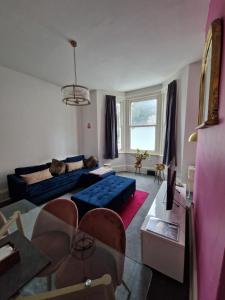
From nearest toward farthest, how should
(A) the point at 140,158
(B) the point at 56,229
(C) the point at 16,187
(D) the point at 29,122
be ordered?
(B) the point at 56,229
(C) the point at 16,187
(D) the point at 29,122
(A) the point at 140,158

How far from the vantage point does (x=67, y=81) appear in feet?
12.8

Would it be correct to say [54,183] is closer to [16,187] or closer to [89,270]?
[16,187]

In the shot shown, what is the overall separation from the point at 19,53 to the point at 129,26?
77.5 inches

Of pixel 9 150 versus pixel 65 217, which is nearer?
pixel 65 217

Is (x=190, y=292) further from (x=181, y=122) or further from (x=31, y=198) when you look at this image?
(x=181, y=122)

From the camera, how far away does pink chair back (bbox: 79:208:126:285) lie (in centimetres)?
113

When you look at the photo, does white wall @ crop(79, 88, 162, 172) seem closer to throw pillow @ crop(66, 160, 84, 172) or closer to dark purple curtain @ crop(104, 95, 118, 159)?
dark purple curtain @ crop(104, 95, 118, 159)

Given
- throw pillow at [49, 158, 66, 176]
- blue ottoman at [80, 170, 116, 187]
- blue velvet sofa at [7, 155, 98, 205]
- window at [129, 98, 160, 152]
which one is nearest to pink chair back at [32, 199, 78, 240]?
blue velvet sofa at [7, 155, 98, 205]

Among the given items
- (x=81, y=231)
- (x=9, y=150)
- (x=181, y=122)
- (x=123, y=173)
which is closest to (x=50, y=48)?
(x=9, y=150)

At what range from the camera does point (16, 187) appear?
2764 mm

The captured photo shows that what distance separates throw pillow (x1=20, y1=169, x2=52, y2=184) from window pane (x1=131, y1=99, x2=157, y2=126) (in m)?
3.23

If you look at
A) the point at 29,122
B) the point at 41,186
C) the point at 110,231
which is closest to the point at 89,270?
the point at 110,231

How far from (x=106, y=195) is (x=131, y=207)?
0.69 meters

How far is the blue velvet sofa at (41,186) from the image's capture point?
273 cm
